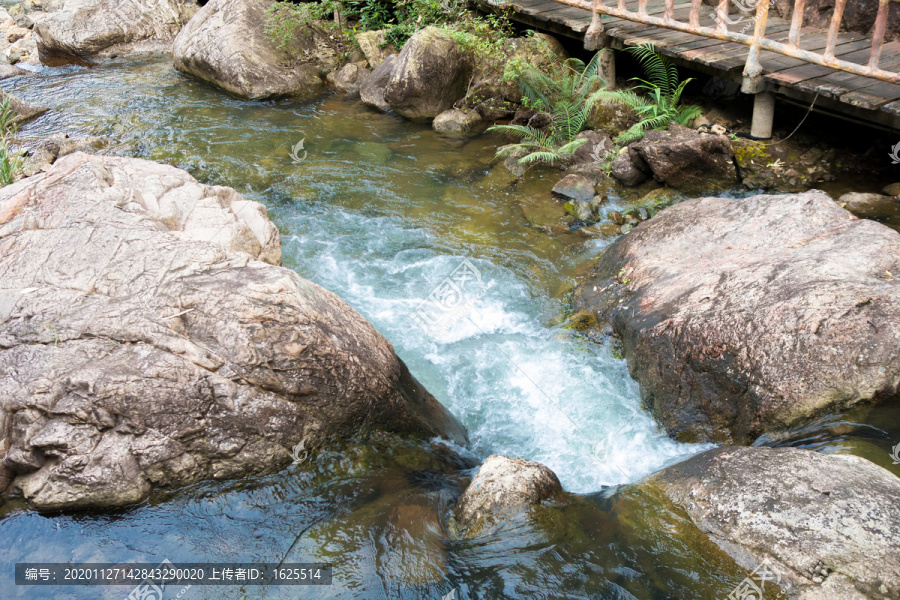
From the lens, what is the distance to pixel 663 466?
185 inches

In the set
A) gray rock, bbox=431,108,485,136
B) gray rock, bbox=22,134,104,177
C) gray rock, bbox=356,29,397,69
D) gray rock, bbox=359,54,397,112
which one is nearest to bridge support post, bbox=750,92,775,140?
gray rock, bbox=431,108,485,136

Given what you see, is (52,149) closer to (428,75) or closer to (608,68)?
(428,75)

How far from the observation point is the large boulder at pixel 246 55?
38.9ft

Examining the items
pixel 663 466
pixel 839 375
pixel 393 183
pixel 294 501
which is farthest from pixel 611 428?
pixel 393 183

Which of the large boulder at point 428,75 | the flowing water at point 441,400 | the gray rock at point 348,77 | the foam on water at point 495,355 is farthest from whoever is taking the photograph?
the gray rock at point 348,77

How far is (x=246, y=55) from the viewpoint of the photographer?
11.9 m

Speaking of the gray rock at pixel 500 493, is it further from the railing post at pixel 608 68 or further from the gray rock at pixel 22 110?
the gray rock at pixel 22 110

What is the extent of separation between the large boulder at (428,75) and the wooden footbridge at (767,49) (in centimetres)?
167

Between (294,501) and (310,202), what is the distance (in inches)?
218

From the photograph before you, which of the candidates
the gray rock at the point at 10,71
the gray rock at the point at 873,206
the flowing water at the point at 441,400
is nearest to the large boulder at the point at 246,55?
the flowing water at the point at 441,400

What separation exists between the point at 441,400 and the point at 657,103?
6.08 meters

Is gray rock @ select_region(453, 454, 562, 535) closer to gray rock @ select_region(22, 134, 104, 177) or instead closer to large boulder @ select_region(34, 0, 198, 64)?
gray rock @ select_region(22, 134, 104, 177)

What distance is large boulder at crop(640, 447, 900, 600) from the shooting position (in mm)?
3211

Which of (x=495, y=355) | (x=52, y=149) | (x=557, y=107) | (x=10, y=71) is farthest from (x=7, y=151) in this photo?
(x=557, y=107)
